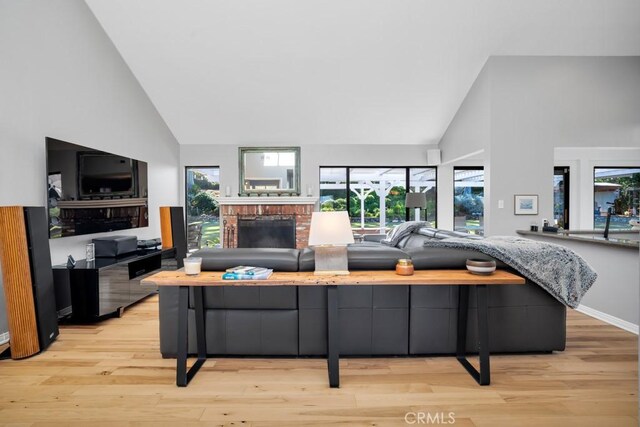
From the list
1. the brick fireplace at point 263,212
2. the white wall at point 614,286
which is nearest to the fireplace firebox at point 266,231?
the brick fireplace at point 263,212

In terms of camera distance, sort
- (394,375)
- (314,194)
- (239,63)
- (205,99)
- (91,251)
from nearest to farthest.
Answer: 1. (394,375)
2. (91,251)
3. (239,63)
4. (205,99)
5. (314,194)

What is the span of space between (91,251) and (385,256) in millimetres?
3007

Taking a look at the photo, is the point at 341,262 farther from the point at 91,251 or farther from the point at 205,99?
the point at 205,99

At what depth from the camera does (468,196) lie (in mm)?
6672

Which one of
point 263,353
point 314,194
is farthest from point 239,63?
point 263,353

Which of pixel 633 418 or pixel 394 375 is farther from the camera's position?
pixel 394 375

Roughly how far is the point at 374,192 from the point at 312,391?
16.8 feet

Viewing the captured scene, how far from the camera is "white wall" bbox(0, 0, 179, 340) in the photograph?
2.82 m

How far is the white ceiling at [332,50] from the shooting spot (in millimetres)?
4016

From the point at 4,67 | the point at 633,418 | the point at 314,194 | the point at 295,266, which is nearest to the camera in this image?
the point at 633,418

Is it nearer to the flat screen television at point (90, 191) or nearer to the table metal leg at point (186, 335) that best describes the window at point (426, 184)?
the flat screen television at point (90, 191)

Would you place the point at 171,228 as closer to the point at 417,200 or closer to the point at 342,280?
the point at 342,280

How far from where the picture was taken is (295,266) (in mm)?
2305

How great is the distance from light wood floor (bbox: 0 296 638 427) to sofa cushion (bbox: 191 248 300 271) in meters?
0.68
